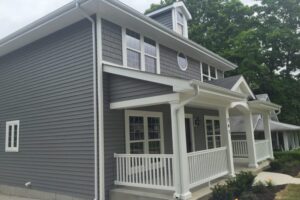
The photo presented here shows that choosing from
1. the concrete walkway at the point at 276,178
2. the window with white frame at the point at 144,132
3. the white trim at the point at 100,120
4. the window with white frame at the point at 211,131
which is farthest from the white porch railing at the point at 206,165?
the window with white frame at the point at 211,131

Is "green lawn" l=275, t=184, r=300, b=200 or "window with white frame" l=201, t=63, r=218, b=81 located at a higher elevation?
"window with white frame" l=201, t=63, r=218, b=81

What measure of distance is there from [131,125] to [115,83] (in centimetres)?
151

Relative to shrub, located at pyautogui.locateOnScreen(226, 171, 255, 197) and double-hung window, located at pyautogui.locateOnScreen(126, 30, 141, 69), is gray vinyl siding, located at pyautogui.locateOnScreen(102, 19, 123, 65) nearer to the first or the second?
double-hung window, located at pyautogui.locateOnScreen(126, 30, 141, 69)

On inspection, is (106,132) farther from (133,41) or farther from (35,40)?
(35,40)

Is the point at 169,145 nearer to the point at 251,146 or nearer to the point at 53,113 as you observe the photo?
the point at 251,146

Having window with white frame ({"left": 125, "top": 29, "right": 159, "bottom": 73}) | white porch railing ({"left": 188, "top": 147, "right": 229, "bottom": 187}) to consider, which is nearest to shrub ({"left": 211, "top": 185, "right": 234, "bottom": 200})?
white porch railing ({"left": 188, "top": 147, "right": 229, "bottom": 187})

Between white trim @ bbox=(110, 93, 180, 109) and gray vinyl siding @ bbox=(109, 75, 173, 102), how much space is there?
0.09 m

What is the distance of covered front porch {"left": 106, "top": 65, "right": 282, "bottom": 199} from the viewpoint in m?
6.38

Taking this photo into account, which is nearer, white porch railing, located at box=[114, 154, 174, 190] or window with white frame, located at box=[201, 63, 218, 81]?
white porch railing, located at box=[114, 154, 174, 190]

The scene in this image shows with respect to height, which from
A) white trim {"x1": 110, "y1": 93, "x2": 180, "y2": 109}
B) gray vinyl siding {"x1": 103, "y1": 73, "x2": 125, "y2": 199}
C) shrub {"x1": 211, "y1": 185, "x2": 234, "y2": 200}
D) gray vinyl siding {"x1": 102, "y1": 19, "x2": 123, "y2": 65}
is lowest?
shrub {"x1": 211, "y1": 185, "x2": 234, "y2": 200}

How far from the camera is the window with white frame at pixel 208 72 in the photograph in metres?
13.6

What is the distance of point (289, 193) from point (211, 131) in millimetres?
6367

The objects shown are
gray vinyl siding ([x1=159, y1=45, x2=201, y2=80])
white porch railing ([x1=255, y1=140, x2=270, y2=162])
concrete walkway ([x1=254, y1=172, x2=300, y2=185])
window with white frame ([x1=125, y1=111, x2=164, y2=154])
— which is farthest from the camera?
white porch railing ([x1=255, y1=140, x2=270, y2=162])

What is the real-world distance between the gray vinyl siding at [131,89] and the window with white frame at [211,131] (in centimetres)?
674
